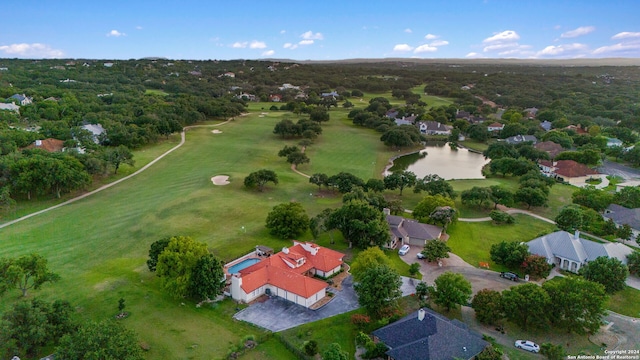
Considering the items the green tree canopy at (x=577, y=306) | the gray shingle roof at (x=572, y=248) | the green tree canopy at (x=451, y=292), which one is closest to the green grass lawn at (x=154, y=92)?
the gray shingle roof at (x=572, y=248)

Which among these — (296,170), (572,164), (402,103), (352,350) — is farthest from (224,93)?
(352,350)

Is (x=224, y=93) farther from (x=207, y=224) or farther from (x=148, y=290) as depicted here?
(x=148, y=290)

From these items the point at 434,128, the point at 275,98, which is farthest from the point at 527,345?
the point at 275,98

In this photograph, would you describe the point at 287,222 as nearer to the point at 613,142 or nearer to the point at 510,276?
the point at 510,276

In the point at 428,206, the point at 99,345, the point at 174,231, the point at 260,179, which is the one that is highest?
the point at 99,345

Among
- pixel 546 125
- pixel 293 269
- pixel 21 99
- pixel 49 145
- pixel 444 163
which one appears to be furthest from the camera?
pixel 546 125

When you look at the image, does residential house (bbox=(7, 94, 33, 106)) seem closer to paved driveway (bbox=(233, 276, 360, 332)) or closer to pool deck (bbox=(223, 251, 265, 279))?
pool deck (bbox=(223, 251, 265, 279))

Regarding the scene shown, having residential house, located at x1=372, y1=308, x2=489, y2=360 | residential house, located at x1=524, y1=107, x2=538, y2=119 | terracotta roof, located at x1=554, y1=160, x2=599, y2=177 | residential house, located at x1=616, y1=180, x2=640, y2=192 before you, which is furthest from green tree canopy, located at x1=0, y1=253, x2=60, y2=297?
residential house, located at x1=524, y1=107, x2=538, y2=119
